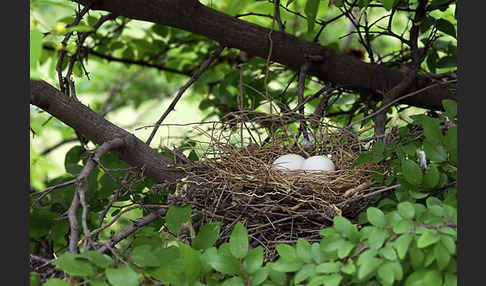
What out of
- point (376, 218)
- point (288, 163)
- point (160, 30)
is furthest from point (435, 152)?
point (160, 30)

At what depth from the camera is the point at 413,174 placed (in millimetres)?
1068

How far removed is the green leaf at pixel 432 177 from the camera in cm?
105

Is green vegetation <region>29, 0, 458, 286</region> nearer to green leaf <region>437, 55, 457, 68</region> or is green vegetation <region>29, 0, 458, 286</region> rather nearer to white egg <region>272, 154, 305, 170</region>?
green leaf <region>437, 55, 457, 68</region>

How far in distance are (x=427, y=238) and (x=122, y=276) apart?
0.46m

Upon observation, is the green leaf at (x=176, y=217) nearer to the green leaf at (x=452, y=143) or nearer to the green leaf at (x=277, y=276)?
the green leaf at (x=277, y=276)

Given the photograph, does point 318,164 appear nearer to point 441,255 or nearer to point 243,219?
point 243,219

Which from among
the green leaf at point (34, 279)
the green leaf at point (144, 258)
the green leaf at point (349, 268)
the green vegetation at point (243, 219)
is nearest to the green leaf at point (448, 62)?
the green vegetation at point (243, 219)

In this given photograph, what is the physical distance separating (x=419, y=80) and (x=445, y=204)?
0.96 metres

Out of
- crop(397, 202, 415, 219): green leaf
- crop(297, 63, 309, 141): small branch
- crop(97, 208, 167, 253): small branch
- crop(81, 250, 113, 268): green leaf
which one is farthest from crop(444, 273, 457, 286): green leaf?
crop(297, 63, 309, 141): small branch

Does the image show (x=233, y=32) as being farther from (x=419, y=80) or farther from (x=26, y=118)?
(x=26, y=118)

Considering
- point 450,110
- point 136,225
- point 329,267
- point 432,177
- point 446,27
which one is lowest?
point 136,225

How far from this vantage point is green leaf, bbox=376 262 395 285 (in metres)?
0.81

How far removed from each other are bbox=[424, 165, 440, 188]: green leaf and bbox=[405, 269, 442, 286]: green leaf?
0.81 feet

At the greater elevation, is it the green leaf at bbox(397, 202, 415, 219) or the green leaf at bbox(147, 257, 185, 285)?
the green leaf at bbox(397, 202, 415, 219)
